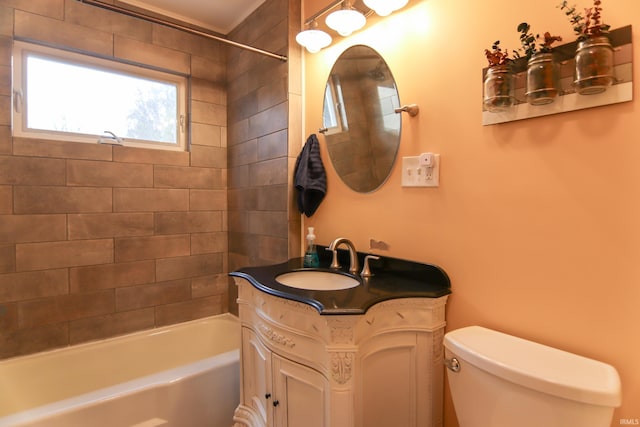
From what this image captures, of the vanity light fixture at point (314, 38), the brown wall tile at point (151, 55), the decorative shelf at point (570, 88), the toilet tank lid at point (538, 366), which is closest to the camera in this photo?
the toilet tank lid at point (538, 366)

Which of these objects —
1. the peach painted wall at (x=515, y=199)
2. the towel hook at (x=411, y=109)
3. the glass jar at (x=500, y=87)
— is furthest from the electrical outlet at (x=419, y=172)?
the glass jar at (x=500, y=87)

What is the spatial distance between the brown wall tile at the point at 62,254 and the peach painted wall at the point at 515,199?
1.78 meters

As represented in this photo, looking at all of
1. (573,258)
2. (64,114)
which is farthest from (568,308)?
(64,114)

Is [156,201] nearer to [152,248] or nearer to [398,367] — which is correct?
[152,248]

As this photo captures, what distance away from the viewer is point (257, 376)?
4.93 feet

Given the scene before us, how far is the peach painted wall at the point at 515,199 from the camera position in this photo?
3.07 ft

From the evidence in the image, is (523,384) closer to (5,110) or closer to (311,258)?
(311,258)

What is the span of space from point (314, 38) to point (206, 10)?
1104 mm

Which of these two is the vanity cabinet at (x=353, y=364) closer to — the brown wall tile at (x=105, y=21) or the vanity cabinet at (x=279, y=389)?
the vanity cabinet at (x=279, y=389)

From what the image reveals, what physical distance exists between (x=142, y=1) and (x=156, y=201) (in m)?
1.34

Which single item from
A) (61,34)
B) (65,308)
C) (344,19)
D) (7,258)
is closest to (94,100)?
(61,34)

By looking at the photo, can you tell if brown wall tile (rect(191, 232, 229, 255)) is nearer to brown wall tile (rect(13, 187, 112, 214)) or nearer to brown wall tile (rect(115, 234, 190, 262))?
brown wall tile (rect(115, 234, 190, 262))

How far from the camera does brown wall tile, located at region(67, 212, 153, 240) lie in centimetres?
208

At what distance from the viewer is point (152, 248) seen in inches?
92.5
